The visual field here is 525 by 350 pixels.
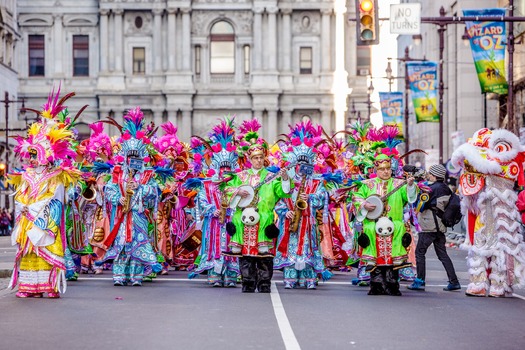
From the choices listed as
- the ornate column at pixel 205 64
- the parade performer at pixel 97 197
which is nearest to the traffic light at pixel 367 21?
the parade performer at pixel 97 197

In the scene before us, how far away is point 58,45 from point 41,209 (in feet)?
241

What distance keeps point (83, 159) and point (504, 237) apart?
8250mm

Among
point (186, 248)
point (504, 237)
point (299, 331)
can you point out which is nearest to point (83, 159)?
point (186, 248)

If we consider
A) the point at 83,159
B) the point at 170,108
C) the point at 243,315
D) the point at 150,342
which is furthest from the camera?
the point at 170,108

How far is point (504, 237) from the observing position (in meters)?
16.8

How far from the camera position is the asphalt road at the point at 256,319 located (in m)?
11.6

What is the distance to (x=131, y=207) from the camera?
1878cm

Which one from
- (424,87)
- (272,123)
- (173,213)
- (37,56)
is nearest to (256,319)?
(173,213)

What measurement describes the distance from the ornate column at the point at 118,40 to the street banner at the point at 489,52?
53646mm

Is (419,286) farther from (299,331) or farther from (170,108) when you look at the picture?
(170,108)

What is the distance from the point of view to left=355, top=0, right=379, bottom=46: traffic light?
66.6 ft

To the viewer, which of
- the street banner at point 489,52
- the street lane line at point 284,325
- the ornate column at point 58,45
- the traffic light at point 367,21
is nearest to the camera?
the street lane line at point 284,325

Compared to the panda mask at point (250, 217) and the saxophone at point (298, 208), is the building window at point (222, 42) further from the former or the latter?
the panda mask at point (250, 217)

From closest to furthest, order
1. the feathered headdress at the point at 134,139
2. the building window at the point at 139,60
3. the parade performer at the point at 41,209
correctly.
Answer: the parade performer at the point at 41,209, the feathered headdress at the point at 134,139, the building window at the point at 139,60
